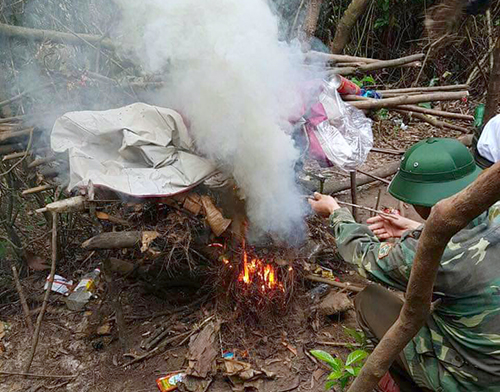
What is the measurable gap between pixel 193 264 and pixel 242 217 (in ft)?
2.10

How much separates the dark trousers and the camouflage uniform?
10.4 inches

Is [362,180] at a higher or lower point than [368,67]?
lower

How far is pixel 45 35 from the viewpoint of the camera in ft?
12.8

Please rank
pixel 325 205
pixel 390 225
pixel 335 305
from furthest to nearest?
pixel 335 305
pixel 325 205
pixel 390 225

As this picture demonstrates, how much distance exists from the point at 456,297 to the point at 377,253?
44 cm

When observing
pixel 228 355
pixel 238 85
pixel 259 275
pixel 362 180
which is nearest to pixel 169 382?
pixel 228 355

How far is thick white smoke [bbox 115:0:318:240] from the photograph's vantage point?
3.02 m

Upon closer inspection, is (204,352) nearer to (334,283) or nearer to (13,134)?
(334,283)

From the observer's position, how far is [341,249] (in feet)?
7.75

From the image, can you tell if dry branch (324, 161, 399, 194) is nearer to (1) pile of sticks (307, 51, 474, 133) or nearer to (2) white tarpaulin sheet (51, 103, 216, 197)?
(1) pile of sticks (307, 51, 474, 133)

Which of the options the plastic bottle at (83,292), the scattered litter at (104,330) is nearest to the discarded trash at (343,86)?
the scattered litter at (104,330)

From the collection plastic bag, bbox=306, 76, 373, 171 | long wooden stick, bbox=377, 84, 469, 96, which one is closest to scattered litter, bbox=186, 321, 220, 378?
A: plastic bag, bbox=306, 76, 373, 171

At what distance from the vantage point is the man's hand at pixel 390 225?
98.6 inches

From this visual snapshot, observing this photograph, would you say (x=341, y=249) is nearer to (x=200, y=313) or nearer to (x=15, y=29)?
(x=200, y=313)
